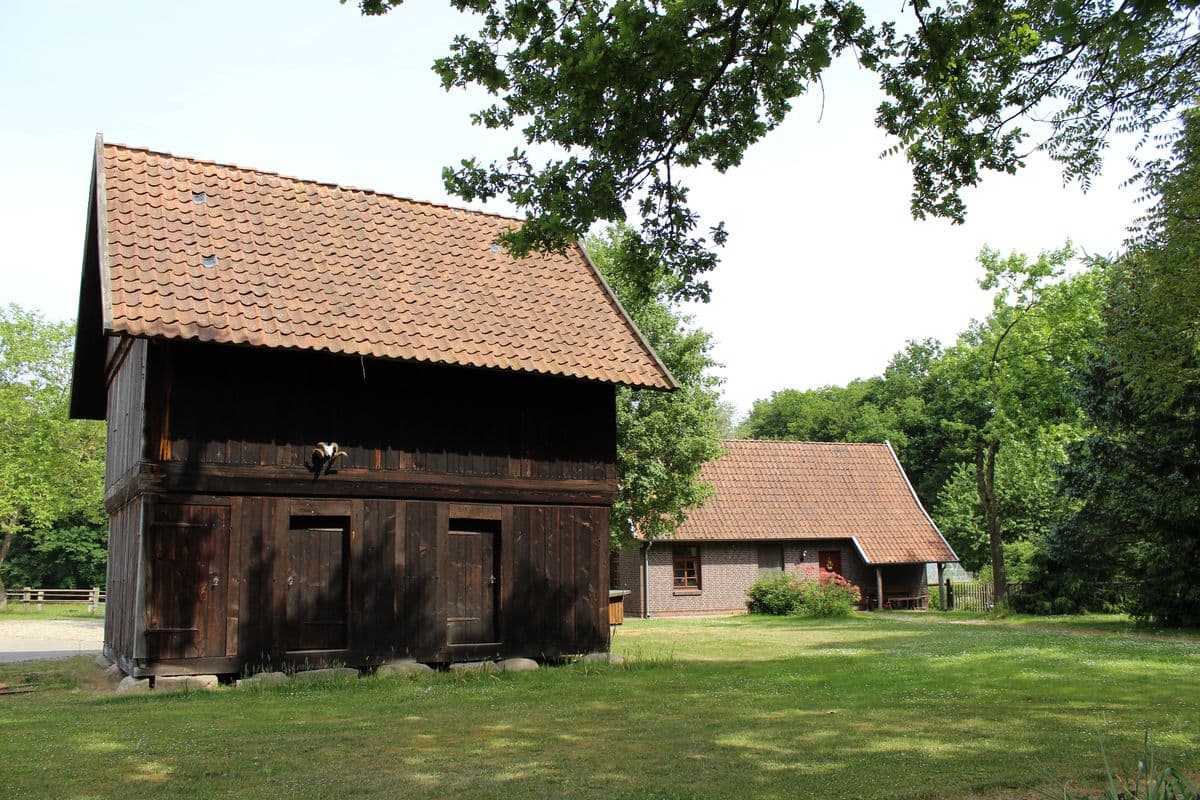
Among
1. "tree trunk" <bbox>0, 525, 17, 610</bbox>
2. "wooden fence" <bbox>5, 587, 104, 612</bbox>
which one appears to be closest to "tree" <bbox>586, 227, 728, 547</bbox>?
"wooden fence" <bbox>5, 587, 104, 612</bbox>

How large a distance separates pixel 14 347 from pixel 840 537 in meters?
38.1

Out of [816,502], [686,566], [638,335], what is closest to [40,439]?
[686,566]

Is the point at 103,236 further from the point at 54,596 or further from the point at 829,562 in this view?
the point at 54,596

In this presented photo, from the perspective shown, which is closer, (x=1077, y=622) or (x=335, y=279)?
(x=335, y=279)

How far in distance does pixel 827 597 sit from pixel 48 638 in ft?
74.4

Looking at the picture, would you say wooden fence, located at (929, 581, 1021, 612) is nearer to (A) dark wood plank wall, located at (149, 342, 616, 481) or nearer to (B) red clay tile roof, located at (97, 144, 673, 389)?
(B) red clay tile roof, located at (97, 144, 673, 389)

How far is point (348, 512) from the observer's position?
15.2 metres

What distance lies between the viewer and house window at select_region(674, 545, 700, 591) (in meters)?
36.2

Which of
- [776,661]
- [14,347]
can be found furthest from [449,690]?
[14,347]

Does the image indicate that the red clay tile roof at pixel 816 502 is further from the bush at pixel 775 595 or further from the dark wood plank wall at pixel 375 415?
the dark wood plank wall at pixel 375 415

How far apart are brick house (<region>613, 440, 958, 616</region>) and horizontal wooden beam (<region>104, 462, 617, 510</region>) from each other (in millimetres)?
17241

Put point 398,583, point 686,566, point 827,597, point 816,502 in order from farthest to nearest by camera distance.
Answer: point 816,502 → point 686,566 → point 827,597 → point 398,583

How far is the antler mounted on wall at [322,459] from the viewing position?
1488 cm

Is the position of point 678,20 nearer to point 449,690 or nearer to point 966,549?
point 449,690
